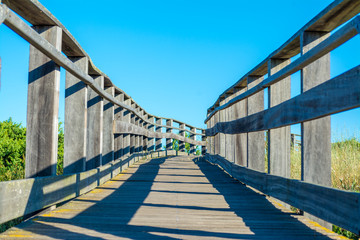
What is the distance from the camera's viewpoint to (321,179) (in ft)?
10.6

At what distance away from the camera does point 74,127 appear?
444 cm

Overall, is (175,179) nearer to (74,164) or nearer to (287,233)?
(74,164)

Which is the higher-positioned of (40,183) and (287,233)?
(40,183)

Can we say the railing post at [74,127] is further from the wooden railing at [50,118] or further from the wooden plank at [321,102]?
the wooden plank at [321,102]

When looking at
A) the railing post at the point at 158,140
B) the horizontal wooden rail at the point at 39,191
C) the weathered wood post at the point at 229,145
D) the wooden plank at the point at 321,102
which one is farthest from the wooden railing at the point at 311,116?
the railing post at the point at 158,140

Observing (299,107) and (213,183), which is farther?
(213,183)

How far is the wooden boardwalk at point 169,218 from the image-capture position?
273 centimetres

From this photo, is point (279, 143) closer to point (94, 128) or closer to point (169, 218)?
point (169, 218)

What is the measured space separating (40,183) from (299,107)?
80.9 inches

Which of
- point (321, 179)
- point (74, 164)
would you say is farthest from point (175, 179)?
point (321, 179)

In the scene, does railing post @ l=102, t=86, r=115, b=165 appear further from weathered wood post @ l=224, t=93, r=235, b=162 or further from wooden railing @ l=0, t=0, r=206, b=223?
weathered wood post @ l=224, t=93, r=235, b=162

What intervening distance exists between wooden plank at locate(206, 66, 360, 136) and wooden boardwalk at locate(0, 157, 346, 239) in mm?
824

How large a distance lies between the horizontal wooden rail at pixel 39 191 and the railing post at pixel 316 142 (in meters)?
2.10

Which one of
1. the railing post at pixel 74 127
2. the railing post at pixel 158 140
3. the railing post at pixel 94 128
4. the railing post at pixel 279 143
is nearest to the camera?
the railing post at pixel 279 143
